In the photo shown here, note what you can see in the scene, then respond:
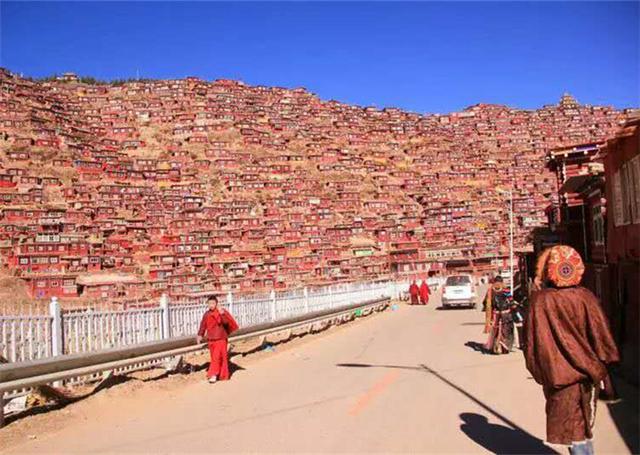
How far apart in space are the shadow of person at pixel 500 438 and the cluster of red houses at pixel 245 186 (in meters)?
48.2

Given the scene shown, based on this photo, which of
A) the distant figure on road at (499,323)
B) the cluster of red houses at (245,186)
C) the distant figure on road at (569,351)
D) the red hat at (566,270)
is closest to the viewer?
the distant figure on road at (569,351)

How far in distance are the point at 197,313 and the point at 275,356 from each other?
8.75ft

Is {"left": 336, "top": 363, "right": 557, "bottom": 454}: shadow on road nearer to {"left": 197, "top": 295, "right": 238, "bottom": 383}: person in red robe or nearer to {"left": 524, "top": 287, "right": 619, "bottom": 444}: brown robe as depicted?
{"left": 524, "top": 287, "right": 619, "bottom": 444}: brown robe

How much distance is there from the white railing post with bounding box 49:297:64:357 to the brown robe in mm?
6945

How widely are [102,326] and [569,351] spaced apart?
7890 millimetres

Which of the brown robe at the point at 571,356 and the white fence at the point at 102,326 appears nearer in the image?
the brown robe at the point at 571,356

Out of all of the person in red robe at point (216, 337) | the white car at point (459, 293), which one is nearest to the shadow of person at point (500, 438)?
the person in red robe at point (216, 337)

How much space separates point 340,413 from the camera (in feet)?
27.8

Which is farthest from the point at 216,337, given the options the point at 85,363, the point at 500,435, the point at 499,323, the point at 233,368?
the point at 499,323

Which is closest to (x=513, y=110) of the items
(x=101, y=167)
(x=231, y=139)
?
(x=231, y=139)

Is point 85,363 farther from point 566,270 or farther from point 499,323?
point 499,323

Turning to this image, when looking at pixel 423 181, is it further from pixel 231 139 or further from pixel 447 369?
pixel 447 369

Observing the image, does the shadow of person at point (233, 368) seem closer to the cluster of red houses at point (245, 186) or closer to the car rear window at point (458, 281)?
the car rear window at point (458, 281)

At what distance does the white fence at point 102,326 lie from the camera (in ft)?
28.2
